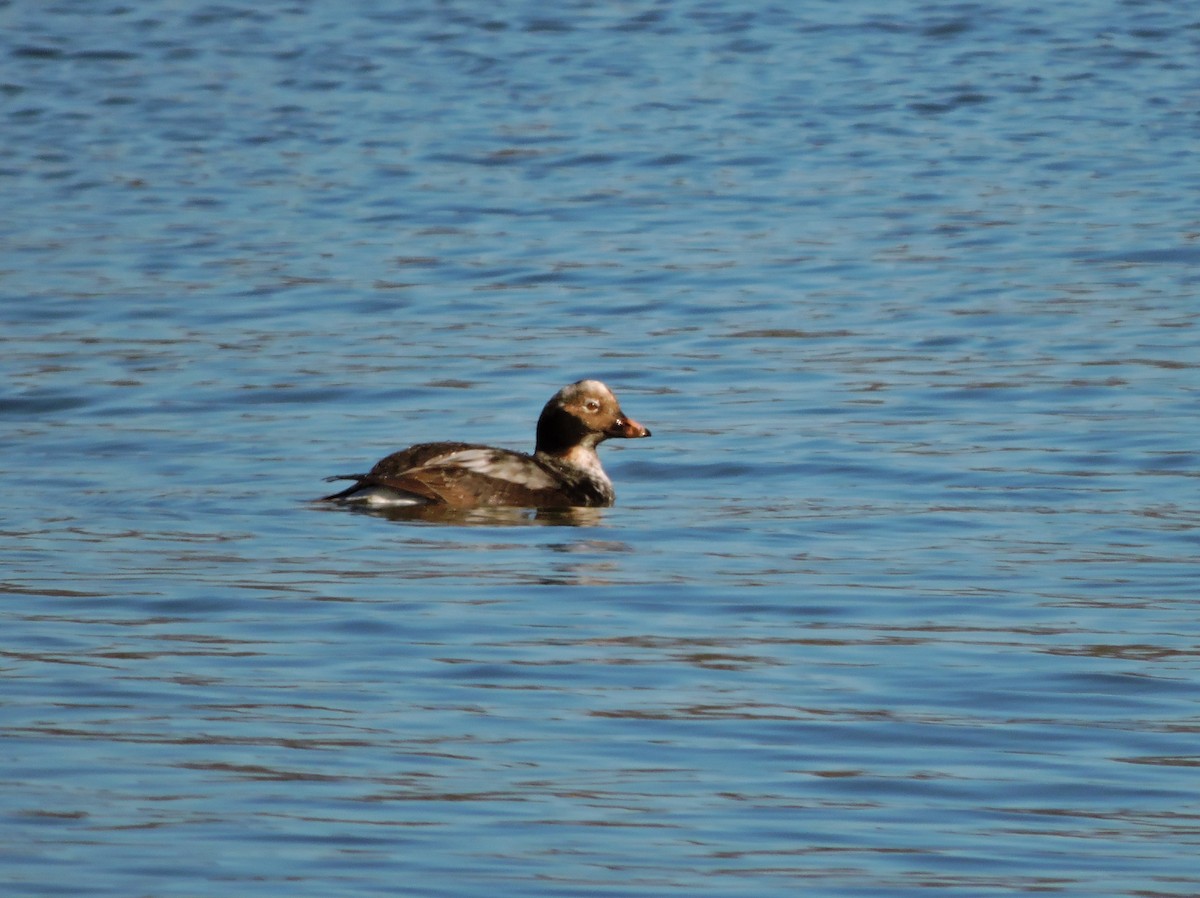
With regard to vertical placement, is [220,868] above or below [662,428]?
above

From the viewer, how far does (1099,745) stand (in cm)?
746

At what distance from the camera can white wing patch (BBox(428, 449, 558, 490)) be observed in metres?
12.1

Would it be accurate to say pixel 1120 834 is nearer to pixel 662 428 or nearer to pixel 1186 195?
pixel 662 428

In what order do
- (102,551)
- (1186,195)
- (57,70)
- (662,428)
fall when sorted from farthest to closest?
1. (57,70)
2. (1186,195)
3. (662,428)
4. (102,551)

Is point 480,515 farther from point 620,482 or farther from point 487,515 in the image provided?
point 620,482

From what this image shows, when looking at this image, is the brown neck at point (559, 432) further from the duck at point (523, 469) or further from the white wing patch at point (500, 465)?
the white wing patch at point (500, 465)

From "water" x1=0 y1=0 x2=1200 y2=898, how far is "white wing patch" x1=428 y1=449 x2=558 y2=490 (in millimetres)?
256

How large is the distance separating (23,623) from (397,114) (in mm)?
19201

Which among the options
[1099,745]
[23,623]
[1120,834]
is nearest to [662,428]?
[23,623]

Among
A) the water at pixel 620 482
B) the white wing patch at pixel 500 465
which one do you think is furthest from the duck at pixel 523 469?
the water at pixel 620 482

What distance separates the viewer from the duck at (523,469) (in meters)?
11.9

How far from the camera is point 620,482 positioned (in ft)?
43.8

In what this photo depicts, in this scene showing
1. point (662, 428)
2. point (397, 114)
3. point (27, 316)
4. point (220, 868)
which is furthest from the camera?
point (397, 114)

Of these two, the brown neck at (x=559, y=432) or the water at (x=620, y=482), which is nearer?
Result: the water at (x=620, y=482)
